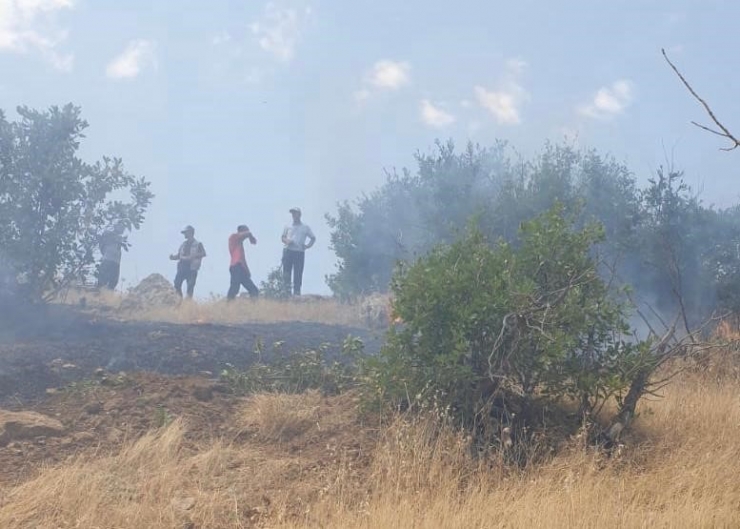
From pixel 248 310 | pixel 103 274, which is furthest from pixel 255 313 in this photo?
pixel 103 274

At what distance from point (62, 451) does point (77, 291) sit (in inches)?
370

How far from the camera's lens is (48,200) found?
12930 millimetres

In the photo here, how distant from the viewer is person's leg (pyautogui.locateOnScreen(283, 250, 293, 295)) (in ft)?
56.5

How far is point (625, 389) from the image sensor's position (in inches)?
260

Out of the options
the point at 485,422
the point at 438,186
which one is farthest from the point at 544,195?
the point at 485,422

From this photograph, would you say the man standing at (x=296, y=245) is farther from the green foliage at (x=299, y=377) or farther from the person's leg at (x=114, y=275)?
the green foliage at (x=299, y=377)

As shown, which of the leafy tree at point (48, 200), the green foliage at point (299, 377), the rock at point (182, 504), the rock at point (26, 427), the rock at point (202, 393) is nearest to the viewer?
the rock at point (182, 504)

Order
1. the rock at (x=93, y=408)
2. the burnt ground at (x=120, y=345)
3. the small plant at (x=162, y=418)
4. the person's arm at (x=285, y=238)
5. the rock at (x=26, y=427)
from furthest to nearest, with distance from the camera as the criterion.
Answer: the person's arm at (x=285, y=238) → the burnt ground at (x=120, y=345) → the rock at (x=93, y=408) → the small plant at (x=162, y=418) → the rock at (x=26, y=427)

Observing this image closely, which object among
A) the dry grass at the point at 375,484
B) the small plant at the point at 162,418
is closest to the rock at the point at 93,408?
the small plant at the point at 162,418

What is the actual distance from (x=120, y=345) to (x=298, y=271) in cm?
757

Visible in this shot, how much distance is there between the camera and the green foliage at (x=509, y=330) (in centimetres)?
624

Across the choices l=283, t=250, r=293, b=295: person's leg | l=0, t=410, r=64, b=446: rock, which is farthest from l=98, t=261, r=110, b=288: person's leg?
l=0, t=410, r=64, b=446: rock

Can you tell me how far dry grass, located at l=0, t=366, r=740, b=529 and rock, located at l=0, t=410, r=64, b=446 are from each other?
670mm

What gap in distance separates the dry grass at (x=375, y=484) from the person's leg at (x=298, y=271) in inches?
417
